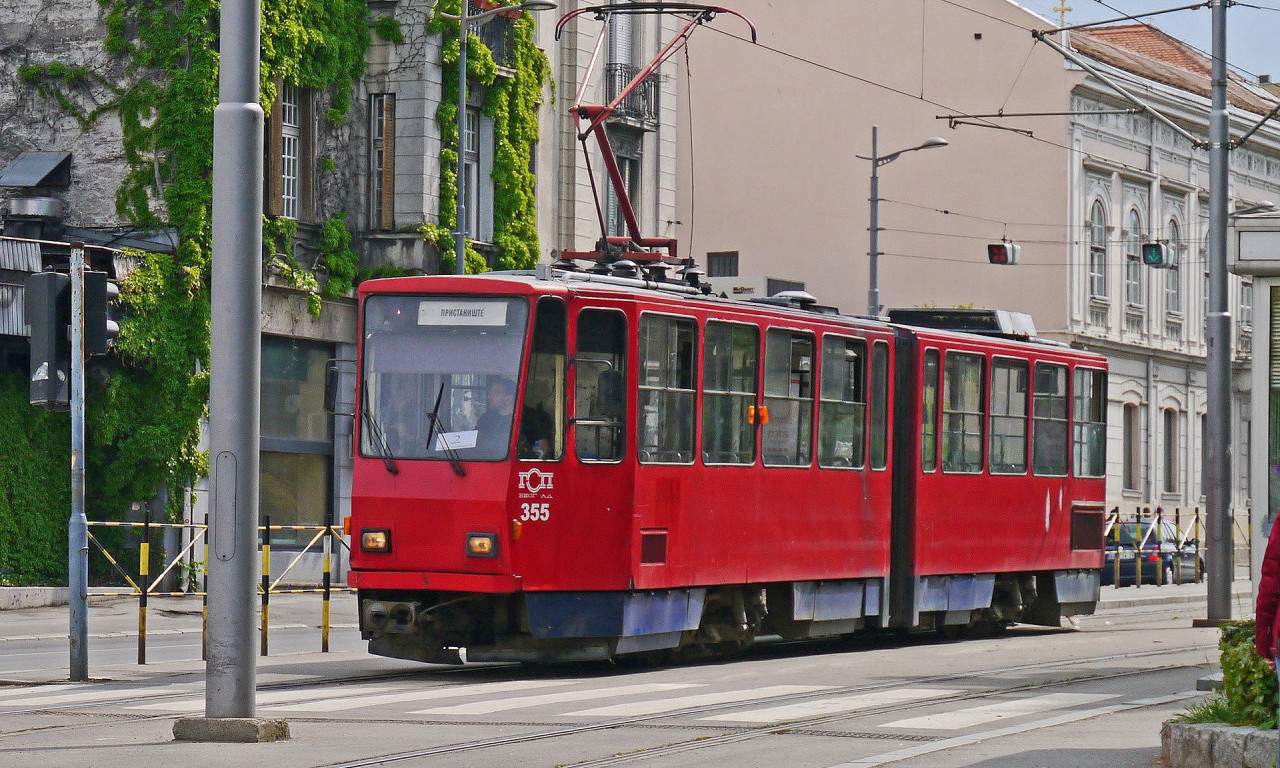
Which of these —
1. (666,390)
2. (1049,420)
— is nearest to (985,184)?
(1049,420)

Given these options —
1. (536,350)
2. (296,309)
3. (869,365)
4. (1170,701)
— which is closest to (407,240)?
(296,309)

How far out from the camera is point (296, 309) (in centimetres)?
3309

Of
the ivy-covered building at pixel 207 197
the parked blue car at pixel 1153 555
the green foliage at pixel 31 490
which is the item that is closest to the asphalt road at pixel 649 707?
the green foliage at pixel 31 490

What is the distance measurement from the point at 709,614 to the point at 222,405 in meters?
7.91

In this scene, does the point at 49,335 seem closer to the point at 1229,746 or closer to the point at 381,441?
the point at 381,441

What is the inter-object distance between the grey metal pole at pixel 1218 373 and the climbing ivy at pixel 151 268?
13315 millimetres

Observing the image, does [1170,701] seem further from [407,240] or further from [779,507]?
[407,240]

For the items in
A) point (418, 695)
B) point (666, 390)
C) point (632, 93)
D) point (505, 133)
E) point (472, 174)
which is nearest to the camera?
point (418, 695)

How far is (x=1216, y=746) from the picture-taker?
10.2 metres

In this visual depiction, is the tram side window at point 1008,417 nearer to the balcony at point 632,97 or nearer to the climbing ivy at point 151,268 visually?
the climbing ivy at point 151,268

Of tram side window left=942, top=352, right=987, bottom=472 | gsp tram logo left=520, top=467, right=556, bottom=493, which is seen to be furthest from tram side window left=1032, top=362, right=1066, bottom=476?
gsp tram logo left=520, top=467, right=556, bottom=493

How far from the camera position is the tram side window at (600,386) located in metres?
17.0

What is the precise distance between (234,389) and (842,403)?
375 inches

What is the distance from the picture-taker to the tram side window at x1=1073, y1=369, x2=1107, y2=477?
25.2 m
